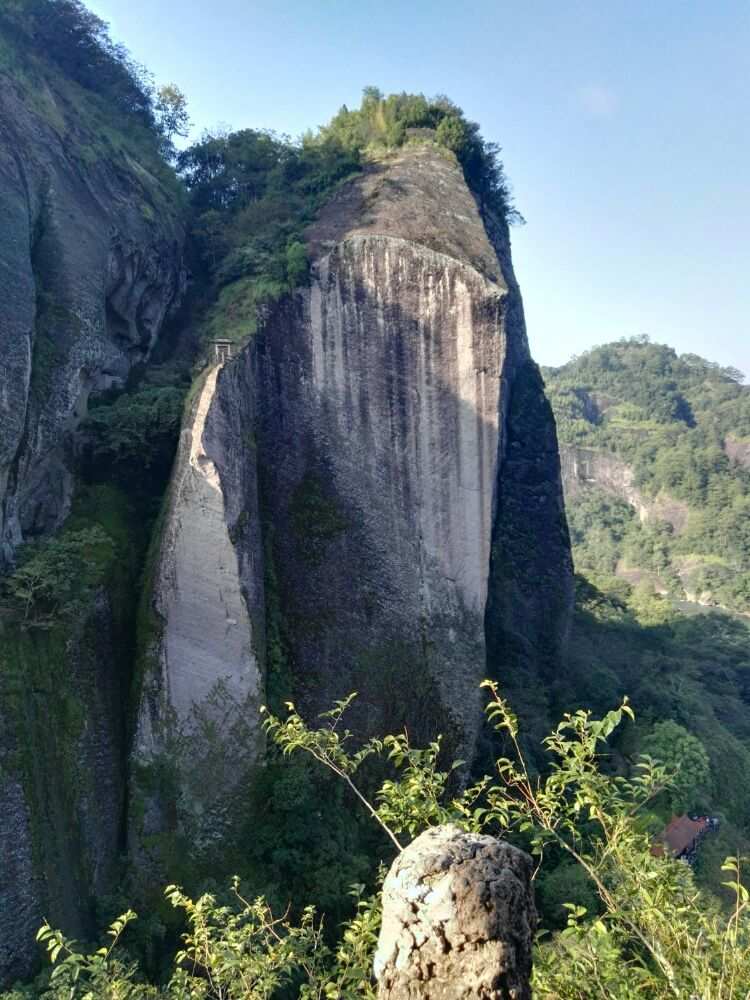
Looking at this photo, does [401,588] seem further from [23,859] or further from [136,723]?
[23,859]

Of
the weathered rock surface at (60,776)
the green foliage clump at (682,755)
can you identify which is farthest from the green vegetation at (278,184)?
the green foliage clump at (682,755)

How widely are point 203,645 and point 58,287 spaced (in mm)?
5869

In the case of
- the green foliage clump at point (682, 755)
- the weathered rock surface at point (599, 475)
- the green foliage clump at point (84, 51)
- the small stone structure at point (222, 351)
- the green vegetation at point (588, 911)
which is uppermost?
the green foliage clump at point (84, 51)

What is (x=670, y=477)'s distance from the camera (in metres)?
49.8

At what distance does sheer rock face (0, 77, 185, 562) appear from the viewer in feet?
29.3

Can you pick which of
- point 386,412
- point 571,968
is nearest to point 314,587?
point 386,412

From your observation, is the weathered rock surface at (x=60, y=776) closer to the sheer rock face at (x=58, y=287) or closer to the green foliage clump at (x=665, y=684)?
the sheer rock face at (x=58, y=287)

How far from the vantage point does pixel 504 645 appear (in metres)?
14.5

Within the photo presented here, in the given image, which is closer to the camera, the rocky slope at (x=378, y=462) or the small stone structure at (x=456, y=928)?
the small stone structure at (x=456, y=928)

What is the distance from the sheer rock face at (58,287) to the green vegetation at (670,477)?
77.7 feet

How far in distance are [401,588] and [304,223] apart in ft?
25.6

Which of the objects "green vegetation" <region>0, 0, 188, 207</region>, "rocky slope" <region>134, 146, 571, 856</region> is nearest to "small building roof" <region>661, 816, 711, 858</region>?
"rocky slope" <region>134, 146, 571, 856</region>

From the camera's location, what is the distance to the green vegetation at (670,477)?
148 ft

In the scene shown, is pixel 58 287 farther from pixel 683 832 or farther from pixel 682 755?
pixel 683 832
